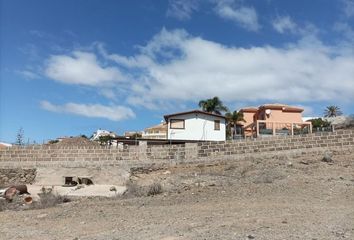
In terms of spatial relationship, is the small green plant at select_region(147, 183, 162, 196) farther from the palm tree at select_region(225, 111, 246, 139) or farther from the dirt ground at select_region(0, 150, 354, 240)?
the palm tree at select_region(225, 111, 246, 139)

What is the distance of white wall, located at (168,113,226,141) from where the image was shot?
1661 inches

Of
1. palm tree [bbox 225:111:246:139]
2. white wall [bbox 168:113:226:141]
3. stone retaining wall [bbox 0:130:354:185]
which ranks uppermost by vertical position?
palm tree [bbox 225:111:246:139]

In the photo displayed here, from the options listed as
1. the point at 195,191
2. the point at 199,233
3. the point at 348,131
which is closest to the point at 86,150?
the point at 195,191

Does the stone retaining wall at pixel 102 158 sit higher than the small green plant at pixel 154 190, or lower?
higher

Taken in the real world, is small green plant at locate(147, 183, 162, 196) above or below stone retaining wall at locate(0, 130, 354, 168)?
below

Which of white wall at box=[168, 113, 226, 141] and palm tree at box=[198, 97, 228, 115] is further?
palm tree at box=[198, 97, 228, 115]

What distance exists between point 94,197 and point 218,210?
259 inches

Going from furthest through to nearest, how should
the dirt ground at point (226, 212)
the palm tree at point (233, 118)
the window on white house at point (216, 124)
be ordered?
1. the palm tree at point (233, 118)
2. the window on white house at point (216, 124)
3. the dirt ground at point (226, 212)

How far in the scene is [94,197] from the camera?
15.7 m

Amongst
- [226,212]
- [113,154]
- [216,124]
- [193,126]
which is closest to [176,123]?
[193,126]

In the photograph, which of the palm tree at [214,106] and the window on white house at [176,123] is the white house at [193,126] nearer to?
the window on white house at [176,123]

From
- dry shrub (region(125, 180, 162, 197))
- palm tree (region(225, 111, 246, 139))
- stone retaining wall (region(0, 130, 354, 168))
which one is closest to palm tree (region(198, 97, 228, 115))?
palm tree (region(225, 111, 246, 139))

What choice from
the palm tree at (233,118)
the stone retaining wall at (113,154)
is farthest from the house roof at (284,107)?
the stone retaining wall at (113,154)

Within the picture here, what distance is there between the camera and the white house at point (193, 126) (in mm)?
42162
